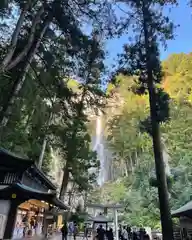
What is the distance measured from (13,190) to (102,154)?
3944 cm

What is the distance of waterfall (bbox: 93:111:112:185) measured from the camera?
46.3 metres

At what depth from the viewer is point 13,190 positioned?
9695 mm

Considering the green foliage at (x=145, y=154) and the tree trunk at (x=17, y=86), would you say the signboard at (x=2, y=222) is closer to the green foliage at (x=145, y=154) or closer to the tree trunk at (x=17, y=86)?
the tree trunk at (x=17, y=86)

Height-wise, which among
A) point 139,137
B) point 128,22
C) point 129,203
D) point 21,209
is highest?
point 139,137

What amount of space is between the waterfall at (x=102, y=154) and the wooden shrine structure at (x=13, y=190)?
1342 inches

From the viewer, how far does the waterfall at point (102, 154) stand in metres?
46.3

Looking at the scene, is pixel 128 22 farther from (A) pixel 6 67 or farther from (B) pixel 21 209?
(B) pixel 21 209

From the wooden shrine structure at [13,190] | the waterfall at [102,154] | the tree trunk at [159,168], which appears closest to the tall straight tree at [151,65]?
the tree trunk at [159,168]

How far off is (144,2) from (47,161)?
56.5 feet

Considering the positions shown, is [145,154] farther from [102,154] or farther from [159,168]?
[159,168]

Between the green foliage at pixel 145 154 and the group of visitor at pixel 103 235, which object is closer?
the group of visitor at pixel 103 235

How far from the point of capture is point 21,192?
964 cm

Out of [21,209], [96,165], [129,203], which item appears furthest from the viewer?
[129,203]

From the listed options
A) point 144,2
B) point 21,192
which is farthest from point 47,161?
point 144,2
